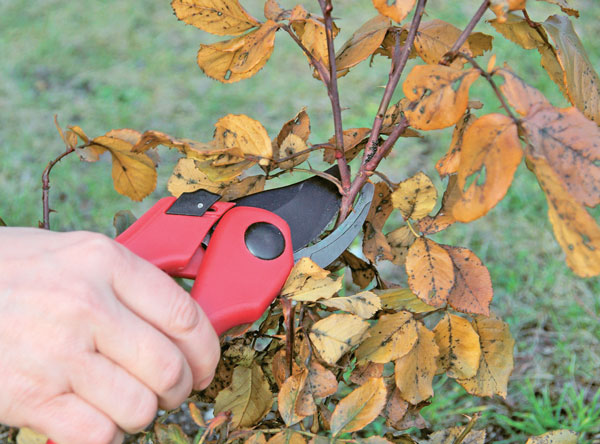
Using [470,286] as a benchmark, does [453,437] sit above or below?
below

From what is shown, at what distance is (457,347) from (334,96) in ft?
1.49

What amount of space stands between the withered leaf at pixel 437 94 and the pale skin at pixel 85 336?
1.27 ft

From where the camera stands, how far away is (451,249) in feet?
3.18

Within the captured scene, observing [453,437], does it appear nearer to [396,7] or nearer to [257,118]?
[396,7]

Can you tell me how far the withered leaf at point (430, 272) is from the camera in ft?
2.90

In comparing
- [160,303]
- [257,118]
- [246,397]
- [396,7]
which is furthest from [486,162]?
[257,118]

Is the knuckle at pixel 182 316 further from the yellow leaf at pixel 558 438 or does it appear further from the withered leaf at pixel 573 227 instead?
the yellow leaf at pixel 558 438

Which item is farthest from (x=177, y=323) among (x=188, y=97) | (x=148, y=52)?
(x=148, y=52)

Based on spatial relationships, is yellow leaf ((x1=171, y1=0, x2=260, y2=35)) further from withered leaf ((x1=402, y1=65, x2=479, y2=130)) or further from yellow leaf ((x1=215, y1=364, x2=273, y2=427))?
yellow leaf ((x1=215, y1=364, x2=273, y2=427))

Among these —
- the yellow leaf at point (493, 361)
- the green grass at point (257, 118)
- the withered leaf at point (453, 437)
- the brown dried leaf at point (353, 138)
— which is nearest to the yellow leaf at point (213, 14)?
the brown dried leaf at point (353, 138)

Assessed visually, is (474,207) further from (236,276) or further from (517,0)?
(236,276)

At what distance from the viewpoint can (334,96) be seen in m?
0.96

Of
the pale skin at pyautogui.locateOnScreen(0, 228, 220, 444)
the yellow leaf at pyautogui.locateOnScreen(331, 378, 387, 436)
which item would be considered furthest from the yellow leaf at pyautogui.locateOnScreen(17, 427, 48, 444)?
the yellow leaf at pyautogui.locateOnScreen(331, 378, 387, 436)

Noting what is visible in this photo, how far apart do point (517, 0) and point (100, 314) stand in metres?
0.64
